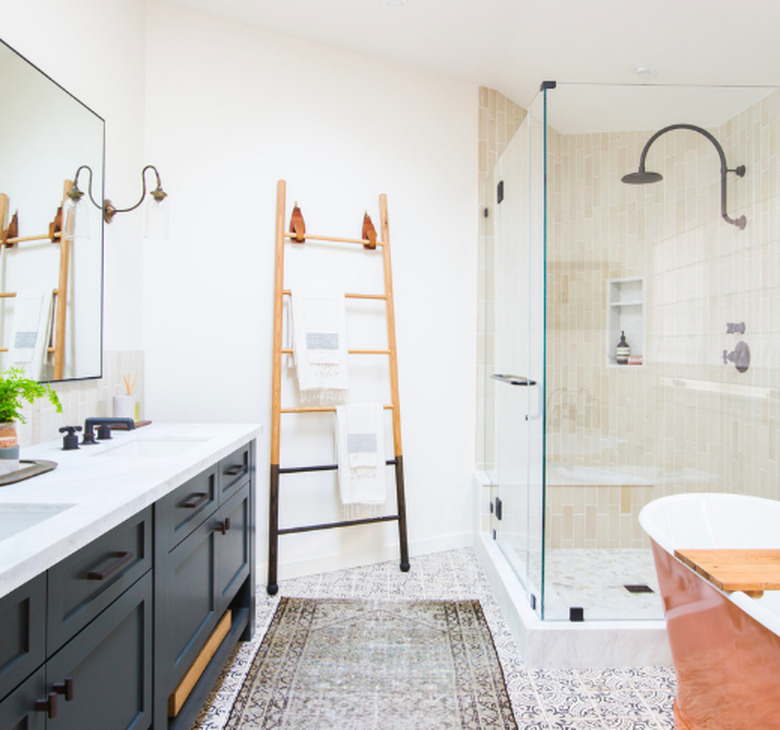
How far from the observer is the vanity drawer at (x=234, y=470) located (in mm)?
1661

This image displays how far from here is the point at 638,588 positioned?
200 cm

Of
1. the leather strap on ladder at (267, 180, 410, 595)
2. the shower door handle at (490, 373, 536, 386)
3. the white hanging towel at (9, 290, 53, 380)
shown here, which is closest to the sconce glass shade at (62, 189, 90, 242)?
the white hanging towel at (9, 290, 53, 380)

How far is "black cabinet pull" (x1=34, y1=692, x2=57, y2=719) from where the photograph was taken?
0.79m

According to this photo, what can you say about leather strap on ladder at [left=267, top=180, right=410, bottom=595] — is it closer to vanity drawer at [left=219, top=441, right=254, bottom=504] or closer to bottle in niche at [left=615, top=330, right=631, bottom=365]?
vanity drawer at [left=219, top=441, right=254, bottom=504]

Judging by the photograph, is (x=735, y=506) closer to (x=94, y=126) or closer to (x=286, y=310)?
(x=286, y=310)

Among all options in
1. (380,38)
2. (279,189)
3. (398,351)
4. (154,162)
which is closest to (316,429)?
(398,351)

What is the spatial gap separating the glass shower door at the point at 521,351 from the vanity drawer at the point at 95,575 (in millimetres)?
1313

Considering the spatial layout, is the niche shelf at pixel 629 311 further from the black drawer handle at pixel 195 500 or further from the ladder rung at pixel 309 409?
the black drawer handle at pixel 195 500

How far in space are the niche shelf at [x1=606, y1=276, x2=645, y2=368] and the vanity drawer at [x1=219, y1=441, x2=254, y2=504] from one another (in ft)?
4.68

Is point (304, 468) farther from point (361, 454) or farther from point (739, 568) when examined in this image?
point (739, 568)

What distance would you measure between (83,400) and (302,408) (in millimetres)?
884

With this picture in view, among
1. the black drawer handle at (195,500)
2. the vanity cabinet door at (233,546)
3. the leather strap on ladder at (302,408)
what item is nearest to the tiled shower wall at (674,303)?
the leather strap on ladder at (302,408)

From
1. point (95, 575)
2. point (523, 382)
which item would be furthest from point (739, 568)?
point (95, 575)

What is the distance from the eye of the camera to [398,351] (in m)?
2.77
